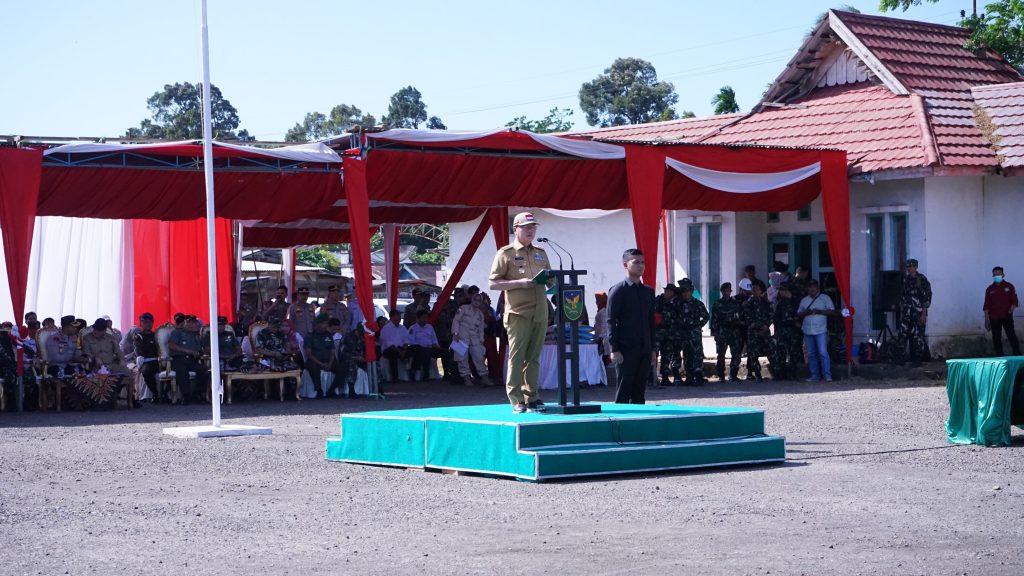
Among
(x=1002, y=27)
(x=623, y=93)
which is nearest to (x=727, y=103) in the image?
(x=1002, y=27)

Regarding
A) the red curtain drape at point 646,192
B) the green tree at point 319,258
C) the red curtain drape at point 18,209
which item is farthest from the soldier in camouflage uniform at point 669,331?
the green tree at point 319,258

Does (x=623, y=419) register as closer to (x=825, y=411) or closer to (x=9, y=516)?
(x=9, y=516)

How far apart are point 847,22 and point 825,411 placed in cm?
1135

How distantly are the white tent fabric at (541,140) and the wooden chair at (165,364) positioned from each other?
413 centimetres

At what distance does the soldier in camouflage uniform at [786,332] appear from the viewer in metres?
20.8

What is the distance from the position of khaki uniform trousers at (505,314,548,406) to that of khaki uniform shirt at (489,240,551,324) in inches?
2.6

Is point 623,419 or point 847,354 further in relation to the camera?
point 847,354

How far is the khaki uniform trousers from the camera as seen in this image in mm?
10703

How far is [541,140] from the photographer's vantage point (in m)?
18.9

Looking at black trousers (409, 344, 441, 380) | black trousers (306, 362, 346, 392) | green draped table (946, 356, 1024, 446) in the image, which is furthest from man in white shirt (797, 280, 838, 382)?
green draped table (946, 356, 1024, 446)

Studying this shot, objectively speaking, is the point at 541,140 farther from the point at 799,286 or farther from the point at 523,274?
the point at 523,274

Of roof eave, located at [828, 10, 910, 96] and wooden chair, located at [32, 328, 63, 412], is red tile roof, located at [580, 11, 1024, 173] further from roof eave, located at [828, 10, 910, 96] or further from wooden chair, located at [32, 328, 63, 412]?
wooden chair, located at [32, 328, 63, 412]

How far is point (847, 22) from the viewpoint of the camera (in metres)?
24.6

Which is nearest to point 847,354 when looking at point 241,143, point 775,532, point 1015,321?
point 1015,321
